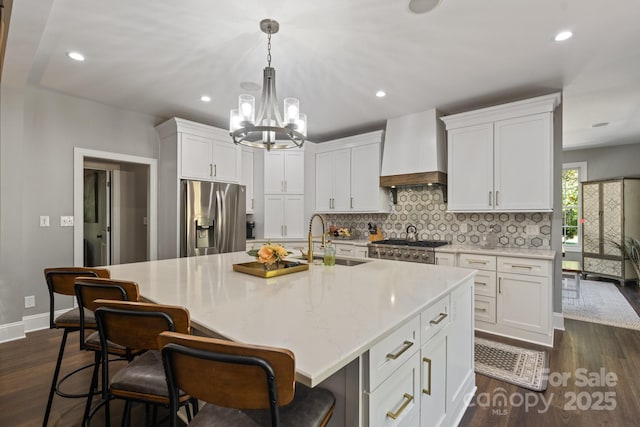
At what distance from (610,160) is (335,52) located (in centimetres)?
648

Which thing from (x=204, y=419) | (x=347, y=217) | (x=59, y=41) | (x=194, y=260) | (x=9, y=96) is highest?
(x=59, y=41)

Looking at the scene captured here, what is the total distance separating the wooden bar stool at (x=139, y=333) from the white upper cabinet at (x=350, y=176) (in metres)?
3.71

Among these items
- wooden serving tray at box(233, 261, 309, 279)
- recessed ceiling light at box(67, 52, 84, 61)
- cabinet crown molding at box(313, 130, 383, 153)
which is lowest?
wooden serving tray at box(233, 261, 309, 279)

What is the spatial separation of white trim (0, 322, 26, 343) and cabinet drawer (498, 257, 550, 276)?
497 centimetres

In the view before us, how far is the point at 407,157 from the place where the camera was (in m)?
4.11

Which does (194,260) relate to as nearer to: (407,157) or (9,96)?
(9,96)

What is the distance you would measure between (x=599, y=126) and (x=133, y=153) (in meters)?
6.90

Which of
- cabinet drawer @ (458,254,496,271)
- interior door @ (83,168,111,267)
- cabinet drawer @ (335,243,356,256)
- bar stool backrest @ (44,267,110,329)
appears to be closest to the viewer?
bar stool backrest @ (44,267,110,329)

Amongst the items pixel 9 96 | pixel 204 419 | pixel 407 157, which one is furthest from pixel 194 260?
pixel 407 157

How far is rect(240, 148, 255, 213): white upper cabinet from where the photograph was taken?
487 centimetres

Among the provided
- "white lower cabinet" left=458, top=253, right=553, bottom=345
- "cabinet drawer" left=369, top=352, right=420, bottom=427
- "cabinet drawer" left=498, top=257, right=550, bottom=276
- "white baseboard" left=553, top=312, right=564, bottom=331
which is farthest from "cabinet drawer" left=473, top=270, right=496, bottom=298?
"cabinet drawer" left=369, top=352, right=420, bottom=427

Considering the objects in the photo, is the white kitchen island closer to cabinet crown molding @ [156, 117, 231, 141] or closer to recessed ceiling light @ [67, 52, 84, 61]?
recessed ceiling light @ [67, 52, 84, 61]

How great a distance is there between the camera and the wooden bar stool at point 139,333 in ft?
3.42

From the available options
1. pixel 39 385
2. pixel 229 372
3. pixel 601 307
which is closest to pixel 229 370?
pixel 229 372
